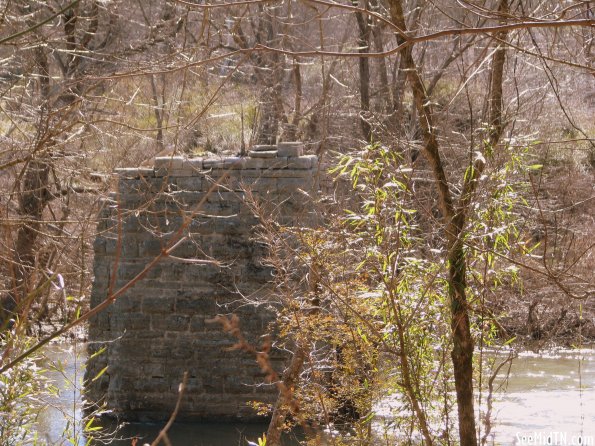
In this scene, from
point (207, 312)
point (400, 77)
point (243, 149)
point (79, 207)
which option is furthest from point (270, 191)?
point (400, 77)

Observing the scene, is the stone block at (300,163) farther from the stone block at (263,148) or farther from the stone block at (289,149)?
the stone block at (263,148)

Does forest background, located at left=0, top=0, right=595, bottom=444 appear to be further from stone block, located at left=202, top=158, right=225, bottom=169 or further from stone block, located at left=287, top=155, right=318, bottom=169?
stone block, located at left=202, top=158, right=225, bottom=169

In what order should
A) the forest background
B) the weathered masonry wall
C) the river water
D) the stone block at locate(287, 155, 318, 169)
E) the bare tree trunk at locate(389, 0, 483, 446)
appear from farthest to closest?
1. the weathered masonry wall
2. the stone block at locate(287, 155, 318, 169)
3. the river water
4. the bare tree trunk at locate(389, 0, 483, 446)
5. the forest background

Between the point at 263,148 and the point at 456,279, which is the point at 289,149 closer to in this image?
the point at 263,148

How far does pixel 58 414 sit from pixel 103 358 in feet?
2.66

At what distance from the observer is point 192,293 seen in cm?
1087

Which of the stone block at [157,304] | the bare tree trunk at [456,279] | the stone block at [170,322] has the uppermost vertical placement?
the bare tree trunk at [456,279]

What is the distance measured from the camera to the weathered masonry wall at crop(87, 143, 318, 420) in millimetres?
10469

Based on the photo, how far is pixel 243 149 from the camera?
1079cm

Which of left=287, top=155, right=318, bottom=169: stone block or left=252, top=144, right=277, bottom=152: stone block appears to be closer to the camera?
left=287, top=155, right=318, bottom=169: stone block

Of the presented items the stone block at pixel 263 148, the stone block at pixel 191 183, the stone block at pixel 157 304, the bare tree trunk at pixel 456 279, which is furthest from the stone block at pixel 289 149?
the bare tree trunk at pixel 456 279

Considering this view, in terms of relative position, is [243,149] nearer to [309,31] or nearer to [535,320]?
[535,320]

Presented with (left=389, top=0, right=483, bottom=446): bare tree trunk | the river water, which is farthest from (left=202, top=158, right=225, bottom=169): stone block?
(left=389, top=0, right=483, bottom=446): bare tree trunk

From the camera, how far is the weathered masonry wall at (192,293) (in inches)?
412
